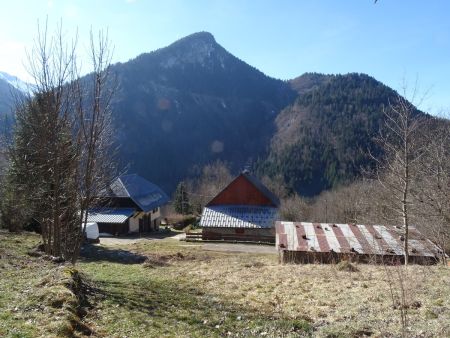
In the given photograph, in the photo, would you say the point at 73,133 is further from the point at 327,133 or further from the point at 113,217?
the point at 327,133

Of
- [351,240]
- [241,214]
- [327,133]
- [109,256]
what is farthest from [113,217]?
[327,133]

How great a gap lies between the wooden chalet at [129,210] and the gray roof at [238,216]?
30.9ft

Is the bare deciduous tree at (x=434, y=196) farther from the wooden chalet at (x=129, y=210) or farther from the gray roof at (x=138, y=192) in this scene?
the gray roof at (x=138, y=192)

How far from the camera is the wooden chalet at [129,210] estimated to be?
42081 millimetres

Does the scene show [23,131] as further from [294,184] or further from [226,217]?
[294,184]

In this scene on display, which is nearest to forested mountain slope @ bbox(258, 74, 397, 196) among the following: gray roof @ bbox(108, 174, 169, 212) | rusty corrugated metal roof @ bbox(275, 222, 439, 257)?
gray roof @ bbox(108, 174, 169, 212)

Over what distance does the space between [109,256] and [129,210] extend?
74.5ft

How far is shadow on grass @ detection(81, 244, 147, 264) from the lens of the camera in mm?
20031

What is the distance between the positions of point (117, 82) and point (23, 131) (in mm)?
11186

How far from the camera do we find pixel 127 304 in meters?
8.35

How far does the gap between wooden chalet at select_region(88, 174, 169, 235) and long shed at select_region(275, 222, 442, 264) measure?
25.0 meters

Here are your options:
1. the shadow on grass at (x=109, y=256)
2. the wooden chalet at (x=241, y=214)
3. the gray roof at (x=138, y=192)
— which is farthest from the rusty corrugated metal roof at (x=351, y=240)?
the gray roof at (x=138, y=192)

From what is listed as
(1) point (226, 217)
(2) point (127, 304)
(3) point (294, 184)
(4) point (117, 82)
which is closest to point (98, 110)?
(4) point (117, 82)

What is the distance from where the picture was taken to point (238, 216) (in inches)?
1545
